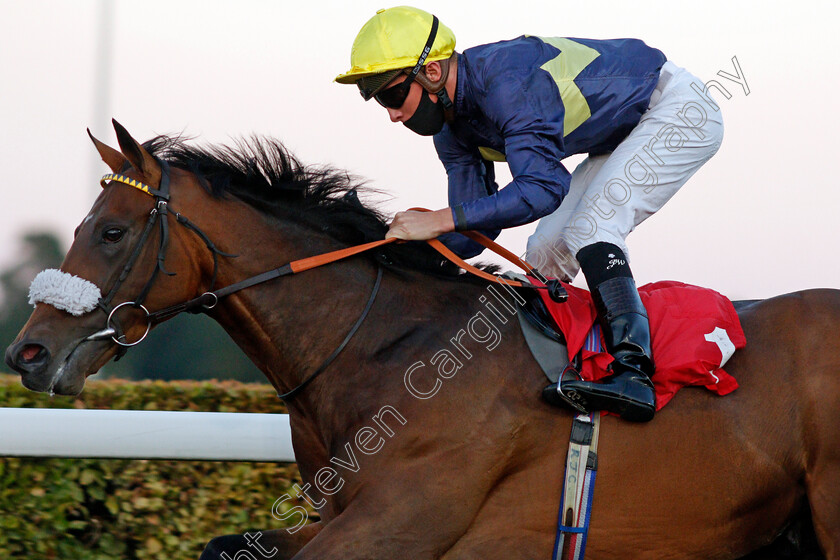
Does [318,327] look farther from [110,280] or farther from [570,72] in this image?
[570,72]

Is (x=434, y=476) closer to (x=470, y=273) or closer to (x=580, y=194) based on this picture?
(x=470, y=273)

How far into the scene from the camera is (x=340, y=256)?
2604 mm

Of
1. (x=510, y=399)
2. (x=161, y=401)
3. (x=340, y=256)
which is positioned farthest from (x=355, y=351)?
(x=161, y=401)

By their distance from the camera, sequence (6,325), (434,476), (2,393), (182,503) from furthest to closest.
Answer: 1. (6,325)
2. (2,393)
3. (182,503)
4. (434,476)

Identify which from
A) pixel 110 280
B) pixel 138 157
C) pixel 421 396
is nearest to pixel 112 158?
pixel 138 157

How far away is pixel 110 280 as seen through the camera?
237 centimetres

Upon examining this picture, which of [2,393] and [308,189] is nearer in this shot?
[308,189]

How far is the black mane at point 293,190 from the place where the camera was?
2648 millimetres

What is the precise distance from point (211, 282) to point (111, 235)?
0.30 metres

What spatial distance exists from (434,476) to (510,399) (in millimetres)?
314

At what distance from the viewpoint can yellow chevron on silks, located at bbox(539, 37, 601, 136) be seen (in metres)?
2.71

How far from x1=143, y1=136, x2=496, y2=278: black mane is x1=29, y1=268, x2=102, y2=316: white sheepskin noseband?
0.49 m

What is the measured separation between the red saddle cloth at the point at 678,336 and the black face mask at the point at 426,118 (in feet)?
2.15

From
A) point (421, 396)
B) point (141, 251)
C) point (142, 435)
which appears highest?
point (141, 251)
